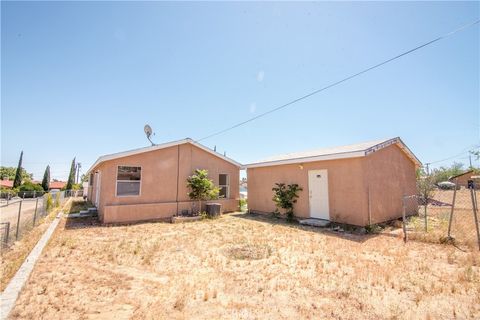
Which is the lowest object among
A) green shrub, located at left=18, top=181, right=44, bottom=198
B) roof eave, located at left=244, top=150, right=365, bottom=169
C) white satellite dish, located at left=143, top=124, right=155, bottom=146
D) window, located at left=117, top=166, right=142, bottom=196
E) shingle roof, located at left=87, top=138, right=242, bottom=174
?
green shrub, located at left=18, top=181, right=44, bottom=198

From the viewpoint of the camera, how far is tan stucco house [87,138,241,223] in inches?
407

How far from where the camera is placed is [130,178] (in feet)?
36.7

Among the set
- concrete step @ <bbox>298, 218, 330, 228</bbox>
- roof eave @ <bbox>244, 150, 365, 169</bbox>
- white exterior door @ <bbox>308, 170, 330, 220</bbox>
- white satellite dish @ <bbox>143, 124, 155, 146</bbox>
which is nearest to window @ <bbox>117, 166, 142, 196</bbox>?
white satellite dish @ <bbox>143, 124, 155, 146</bbox>

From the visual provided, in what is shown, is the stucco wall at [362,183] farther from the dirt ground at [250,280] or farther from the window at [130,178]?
the window at [130,178]

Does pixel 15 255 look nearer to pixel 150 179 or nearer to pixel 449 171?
pixel 150 179

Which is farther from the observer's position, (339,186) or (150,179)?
(150,179)

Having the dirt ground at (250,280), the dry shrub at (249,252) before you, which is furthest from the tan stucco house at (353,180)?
the dry shrub at (249,252)

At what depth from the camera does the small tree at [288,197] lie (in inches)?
434

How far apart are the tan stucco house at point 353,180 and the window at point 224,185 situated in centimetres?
269

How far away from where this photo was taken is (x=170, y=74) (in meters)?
11.8

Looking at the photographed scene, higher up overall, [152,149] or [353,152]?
[152,149]

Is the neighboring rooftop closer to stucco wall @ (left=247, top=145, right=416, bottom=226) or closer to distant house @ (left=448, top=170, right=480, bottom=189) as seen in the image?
stucco wall @ (left=247, top=145, right=416, bottom=226)

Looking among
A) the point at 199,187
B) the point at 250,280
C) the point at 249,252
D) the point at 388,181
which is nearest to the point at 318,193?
the point at 388,181

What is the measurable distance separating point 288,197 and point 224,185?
177 inches
